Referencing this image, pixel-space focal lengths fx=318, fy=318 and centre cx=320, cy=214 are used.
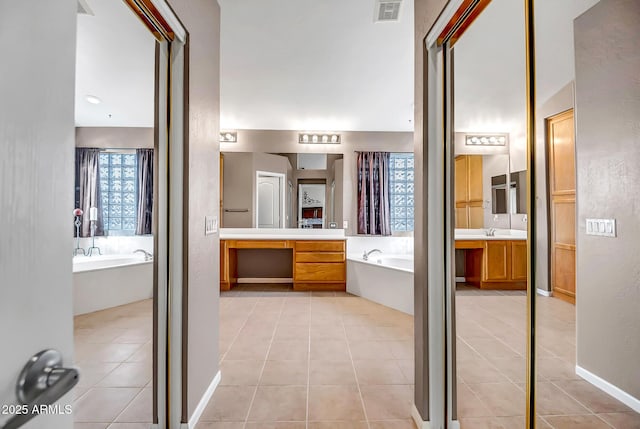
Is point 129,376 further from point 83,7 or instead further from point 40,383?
point 83,7

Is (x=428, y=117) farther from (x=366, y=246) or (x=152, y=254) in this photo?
(x=366, y=246)

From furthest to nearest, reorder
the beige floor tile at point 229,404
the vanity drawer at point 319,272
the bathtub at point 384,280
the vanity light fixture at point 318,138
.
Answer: the vanity light fixture at point 318,138 < the vanity drawer at point 319,272 < the bathtub at point 384,280 < the beige floor tile at point 229,404

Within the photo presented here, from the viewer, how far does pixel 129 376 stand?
1224 mm

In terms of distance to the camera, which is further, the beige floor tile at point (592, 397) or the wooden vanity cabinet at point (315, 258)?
the wooden vanity cabinet at point (315, 258)

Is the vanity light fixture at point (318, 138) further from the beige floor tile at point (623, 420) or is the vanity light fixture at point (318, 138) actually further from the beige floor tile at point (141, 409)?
the beige floor tile at point (623, 420)

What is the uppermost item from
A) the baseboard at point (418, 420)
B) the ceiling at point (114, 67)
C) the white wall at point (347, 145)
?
the white wall at point (347, 145)


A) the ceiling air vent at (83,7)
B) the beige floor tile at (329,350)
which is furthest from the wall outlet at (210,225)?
the beige floor tile at (329,350)

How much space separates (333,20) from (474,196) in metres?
1.72

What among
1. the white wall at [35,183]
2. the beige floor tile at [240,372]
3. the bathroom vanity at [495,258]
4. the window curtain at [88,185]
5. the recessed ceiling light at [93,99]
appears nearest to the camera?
the white wall at [35,183]

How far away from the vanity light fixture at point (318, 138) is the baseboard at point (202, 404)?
3.65 metres

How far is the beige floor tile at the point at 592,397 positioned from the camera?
0.73m

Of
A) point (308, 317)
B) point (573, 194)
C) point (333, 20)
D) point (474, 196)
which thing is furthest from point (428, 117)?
point (308, 317)

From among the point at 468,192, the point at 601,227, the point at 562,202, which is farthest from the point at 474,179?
the point at 601,227

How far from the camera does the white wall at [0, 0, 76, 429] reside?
0.42 m
